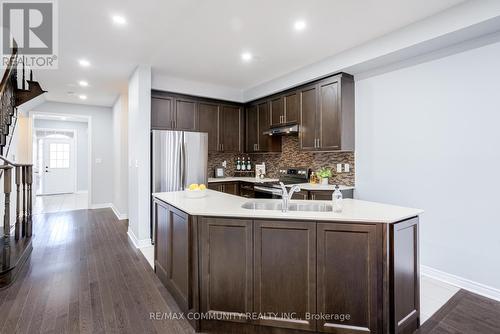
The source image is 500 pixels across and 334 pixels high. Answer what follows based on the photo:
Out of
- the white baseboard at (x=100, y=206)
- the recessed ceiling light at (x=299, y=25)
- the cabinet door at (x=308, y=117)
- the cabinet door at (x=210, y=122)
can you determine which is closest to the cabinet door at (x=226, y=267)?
the recessed ceiling light at (x=299, y=25)

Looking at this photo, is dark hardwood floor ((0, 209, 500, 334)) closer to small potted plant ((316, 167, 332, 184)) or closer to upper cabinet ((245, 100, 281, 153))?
small potted plant ((316, 167, 332, 184))

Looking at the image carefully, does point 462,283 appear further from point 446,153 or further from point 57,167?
point 57,167

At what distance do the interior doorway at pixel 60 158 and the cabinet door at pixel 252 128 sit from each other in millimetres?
6265

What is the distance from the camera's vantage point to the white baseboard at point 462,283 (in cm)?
255

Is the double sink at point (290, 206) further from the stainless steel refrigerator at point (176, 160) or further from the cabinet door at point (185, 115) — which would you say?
the cabinet door at point (185, 115)

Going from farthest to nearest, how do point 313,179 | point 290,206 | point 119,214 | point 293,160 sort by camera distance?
1. point 119,214
2. point 293,160
3. point 313,179
4. point 290,206

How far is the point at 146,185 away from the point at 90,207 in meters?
3.86

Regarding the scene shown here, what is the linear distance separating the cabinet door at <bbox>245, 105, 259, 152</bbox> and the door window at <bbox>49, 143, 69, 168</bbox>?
25.9ft

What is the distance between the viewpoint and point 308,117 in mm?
4156

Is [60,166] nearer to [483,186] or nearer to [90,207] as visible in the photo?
[90,207]

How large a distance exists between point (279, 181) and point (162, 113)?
238cm

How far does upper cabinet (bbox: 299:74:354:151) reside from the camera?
3.71m

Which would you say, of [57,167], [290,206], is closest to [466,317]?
[290,206]

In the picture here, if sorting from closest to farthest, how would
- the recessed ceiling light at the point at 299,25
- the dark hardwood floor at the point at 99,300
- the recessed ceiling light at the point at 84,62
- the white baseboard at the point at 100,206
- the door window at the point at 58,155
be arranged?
the dark hardwood floor at the point at 99,300
the recessed ceiling light at the point at 299,25
the recessed ceiling light at the point at 84,62
the white baseboard at the point at 100,206
the door window at the point at 58,155
